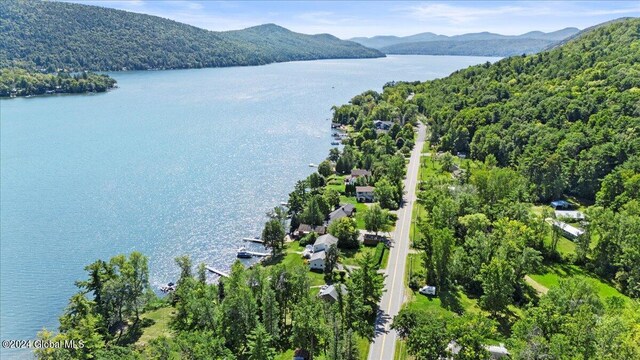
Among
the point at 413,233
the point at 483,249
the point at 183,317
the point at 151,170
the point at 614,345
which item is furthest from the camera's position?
the point at 151,170

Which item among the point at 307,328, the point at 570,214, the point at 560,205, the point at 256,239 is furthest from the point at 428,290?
the point at 560,205

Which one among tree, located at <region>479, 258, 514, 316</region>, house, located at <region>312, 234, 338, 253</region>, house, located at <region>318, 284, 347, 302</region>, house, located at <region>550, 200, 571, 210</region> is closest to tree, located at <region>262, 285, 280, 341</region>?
house, located at <region>318, 284, 347, 302</region>

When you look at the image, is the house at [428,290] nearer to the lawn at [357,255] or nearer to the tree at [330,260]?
the lawn at [357,255]

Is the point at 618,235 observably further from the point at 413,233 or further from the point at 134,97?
the point at 134,97

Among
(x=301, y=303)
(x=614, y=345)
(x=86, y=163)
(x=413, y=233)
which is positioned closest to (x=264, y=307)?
(x=301, y=303)

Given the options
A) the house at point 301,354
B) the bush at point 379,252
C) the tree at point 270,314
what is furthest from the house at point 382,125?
the house at point 301,354

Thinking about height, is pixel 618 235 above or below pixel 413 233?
above

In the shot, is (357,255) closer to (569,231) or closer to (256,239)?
(256,239)
